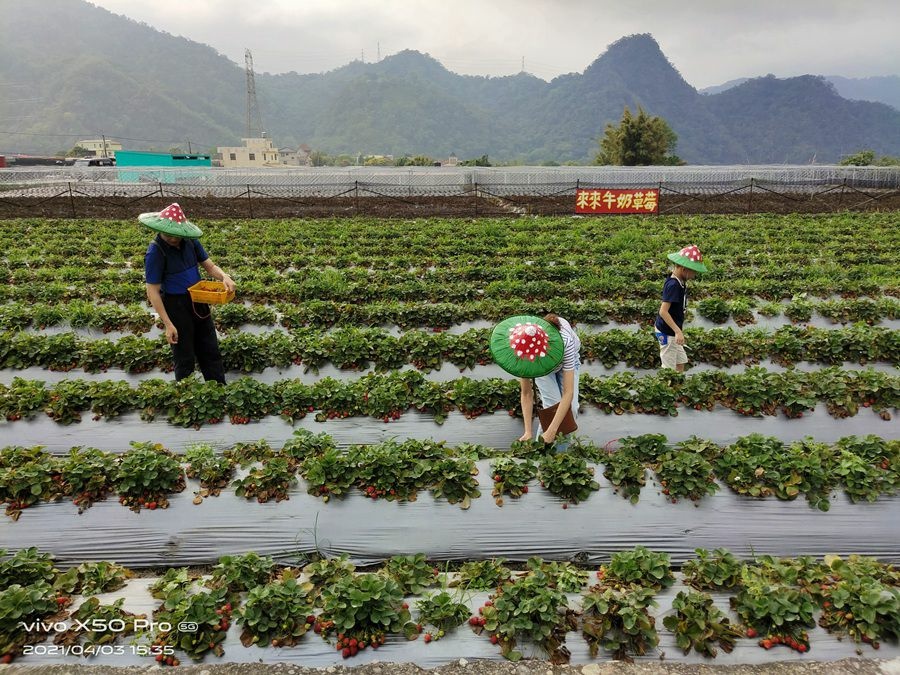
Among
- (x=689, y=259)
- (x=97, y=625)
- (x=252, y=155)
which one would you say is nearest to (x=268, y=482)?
(x=97, y=625)

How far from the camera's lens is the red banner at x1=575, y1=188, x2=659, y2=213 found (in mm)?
18656

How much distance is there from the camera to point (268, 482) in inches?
160

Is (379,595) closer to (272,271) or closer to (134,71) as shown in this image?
(272,271)

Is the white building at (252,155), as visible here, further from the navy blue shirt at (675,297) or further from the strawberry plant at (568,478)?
the strawberry plant at (568,478)

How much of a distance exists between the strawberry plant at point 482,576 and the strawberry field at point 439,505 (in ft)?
0.06

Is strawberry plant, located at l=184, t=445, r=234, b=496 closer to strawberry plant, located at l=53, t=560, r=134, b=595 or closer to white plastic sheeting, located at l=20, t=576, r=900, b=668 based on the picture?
strawberry plant, located at l=53, t=560, r=134, b=595

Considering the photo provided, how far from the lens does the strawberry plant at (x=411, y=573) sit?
336 centimetres

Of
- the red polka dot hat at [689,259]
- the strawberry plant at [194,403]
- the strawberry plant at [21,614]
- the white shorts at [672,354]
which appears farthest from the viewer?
the white shorts at [672,354]

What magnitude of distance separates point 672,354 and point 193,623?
529 cm

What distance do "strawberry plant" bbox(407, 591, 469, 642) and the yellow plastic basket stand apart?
3.55 meters

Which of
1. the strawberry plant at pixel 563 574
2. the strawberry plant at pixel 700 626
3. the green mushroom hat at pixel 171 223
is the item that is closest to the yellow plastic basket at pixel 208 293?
the green mushroom hat at pixel 171 223

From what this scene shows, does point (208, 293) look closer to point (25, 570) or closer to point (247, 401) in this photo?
point (247, 401)

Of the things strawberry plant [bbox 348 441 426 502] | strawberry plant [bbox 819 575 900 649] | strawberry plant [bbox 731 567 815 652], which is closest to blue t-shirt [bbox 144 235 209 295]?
strawberry plant [bbox 348 441 426 502]

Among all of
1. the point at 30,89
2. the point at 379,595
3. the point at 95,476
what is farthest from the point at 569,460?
the point at 30,89
